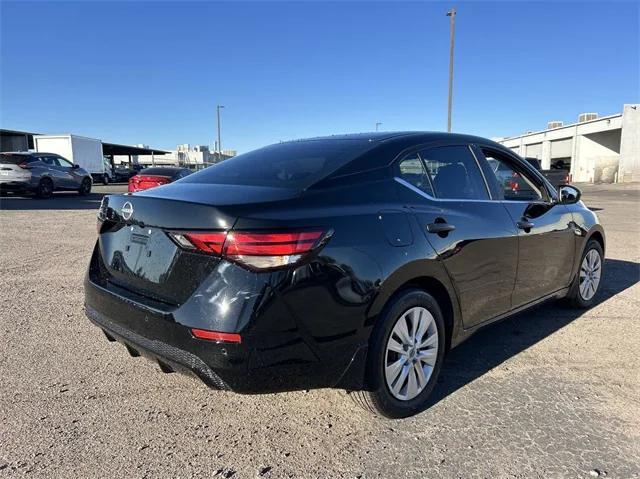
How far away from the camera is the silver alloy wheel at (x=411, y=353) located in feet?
9.05

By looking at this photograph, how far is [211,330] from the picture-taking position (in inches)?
89.6

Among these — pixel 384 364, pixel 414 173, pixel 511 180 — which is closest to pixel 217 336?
pixel 384 364

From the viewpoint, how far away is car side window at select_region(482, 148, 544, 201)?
378 cm

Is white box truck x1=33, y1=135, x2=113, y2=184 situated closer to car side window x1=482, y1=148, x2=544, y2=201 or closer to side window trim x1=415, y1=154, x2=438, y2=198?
car side window x1=482, y1=148, x2=544, y2=201

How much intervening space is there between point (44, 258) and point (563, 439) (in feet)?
22.7

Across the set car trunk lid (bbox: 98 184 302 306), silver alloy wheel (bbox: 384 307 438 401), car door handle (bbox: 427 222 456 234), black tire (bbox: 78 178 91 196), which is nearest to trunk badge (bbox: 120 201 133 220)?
car trunk lid (bbox: 98 184 302 306)

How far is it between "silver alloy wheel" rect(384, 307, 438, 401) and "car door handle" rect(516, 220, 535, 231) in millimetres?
1226

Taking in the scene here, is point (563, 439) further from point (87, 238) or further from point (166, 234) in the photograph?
point (87, 238)

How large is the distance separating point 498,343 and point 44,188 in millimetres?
18619

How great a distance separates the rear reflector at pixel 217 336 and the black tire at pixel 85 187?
2092cm

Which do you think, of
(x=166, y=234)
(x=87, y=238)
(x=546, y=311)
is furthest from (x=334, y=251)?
(x=87, y=238)

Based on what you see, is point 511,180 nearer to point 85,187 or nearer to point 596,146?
point 85,187

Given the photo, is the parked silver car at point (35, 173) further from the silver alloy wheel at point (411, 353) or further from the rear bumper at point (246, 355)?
the silver alloy wheel at point (411, 353)

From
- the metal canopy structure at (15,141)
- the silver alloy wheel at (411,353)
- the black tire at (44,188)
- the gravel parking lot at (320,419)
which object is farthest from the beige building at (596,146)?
the metal canopy structure at (15,141)
